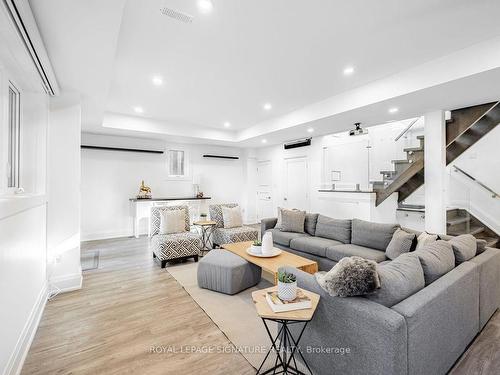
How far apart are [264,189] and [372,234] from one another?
190 inches

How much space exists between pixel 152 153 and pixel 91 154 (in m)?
1.39

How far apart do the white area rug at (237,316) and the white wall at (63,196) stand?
137 cm

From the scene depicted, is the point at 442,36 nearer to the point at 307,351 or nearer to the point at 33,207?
the point at 307,351

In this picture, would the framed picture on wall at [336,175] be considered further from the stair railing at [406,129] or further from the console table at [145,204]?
the console table at [145,204]

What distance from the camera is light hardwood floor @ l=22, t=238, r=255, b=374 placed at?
1.83 metres

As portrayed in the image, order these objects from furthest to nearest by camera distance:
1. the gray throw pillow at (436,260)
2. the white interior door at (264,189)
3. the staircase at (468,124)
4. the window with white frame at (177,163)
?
the white interior door at (264,189), the window with white frame at (177,163), the staircase at (468,124), the gray throw pillow at (436,260)

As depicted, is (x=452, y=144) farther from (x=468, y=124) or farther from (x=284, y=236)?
(x=284, y=236)

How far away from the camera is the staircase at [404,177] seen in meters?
4.62

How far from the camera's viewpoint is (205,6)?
2045 mm

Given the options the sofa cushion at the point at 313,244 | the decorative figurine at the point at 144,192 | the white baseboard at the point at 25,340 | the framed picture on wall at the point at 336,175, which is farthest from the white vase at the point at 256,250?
the decorative figurine at the point at 144,192

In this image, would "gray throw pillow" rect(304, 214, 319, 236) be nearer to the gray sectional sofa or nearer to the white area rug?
the white area rug

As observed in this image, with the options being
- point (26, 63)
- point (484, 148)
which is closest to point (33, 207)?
point (26, 63)

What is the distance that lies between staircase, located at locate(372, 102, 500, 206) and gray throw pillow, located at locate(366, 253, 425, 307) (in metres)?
3.41

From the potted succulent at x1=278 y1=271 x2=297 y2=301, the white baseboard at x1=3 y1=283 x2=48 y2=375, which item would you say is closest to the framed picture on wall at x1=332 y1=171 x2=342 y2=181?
the potted succulent at x1=278 y1=271 x2=297 y2=301
